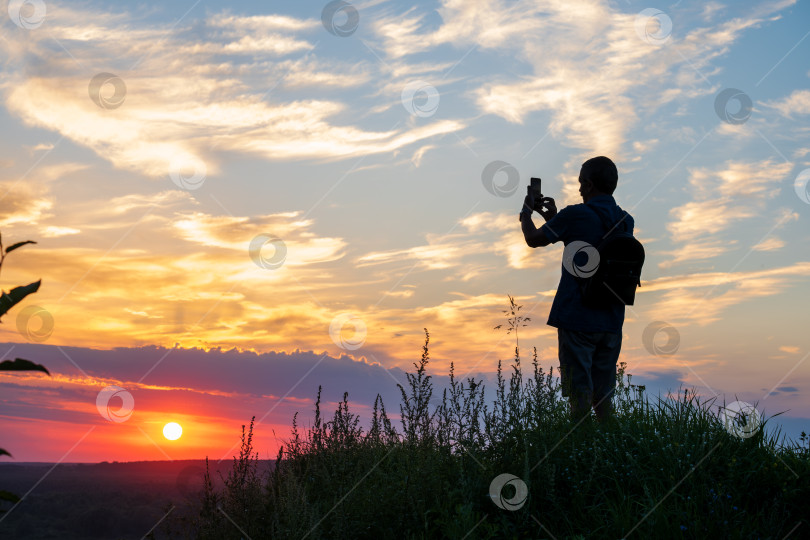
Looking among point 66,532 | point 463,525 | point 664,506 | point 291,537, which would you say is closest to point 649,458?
point 664,506

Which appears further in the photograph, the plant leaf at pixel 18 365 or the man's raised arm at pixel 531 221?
the man's raised arm at pixel 531 221

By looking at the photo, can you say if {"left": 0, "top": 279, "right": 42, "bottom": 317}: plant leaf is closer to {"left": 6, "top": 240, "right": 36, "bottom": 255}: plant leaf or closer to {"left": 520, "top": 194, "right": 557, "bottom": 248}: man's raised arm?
{"left": 6, "top": 240, "right": 36, "bottom": 255}: plant leaf

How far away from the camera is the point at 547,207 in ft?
23.2

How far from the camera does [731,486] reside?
18.6 ft

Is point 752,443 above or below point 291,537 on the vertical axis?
above

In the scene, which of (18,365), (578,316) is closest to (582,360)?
(578,316)

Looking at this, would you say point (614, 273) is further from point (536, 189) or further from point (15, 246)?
point (15, 246)

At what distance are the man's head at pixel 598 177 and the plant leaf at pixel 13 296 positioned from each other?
5982 mm

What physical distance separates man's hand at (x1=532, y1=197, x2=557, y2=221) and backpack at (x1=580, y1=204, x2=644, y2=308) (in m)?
0.62

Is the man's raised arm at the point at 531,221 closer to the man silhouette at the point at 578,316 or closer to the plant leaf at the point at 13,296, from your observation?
the man silhouette at the point at 578,316

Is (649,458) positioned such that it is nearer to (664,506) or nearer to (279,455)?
(664,506)

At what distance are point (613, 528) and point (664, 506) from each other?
20.7 inches

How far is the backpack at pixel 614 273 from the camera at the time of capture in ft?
21.5

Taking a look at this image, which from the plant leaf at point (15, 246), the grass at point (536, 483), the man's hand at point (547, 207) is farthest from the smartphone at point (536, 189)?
the plant leaf at point (15, 246)
